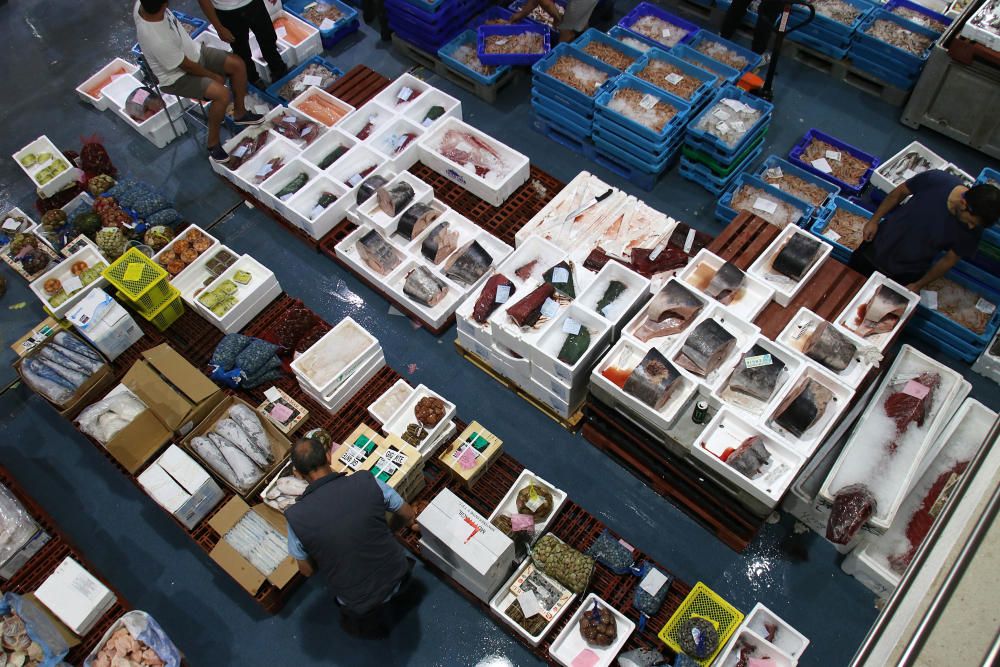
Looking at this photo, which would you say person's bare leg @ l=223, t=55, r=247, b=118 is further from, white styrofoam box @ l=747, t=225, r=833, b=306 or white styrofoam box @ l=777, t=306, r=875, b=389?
white styrofoam box @ l=777, t=306, r=875, b=389

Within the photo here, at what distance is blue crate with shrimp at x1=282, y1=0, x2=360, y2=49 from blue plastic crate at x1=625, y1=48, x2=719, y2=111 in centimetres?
342

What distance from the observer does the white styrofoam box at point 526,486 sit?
5199 millimetres

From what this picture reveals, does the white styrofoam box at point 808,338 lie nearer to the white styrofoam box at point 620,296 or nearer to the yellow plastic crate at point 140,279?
the white styrofoam box at point 620,296

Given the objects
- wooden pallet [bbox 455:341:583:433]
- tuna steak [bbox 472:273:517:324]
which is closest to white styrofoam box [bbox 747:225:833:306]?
wooden pallet [bbox 455:341:583:433]

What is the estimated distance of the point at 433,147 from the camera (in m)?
7.13

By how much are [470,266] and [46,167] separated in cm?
455

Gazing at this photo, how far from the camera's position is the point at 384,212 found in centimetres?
663

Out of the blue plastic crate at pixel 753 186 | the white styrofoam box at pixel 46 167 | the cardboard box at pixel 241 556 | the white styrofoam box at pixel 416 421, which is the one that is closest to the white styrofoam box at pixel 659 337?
the white styrofoam box at pixel 416 421

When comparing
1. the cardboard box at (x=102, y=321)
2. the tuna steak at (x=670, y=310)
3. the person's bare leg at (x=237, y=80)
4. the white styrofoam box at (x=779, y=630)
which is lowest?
the cardboard box at (x=102, y=321)

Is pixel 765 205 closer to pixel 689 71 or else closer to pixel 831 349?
pixel 689 71

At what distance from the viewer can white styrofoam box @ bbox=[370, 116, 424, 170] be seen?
7.05 meters

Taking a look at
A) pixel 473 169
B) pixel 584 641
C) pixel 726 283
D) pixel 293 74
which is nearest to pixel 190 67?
pixel 293 74

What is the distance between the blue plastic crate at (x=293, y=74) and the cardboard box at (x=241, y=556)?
14.8 feet

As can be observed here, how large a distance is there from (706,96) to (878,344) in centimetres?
298
